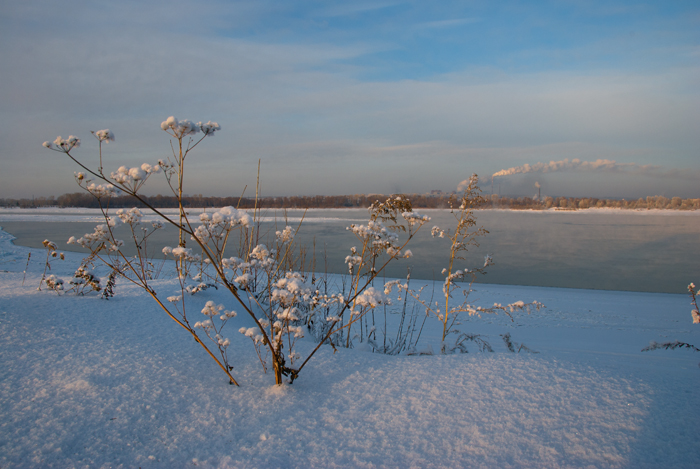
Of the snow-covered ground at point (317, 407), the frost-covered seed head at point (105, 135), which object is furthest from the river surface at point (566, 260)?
the frost-covered seed head at point (105, 135)

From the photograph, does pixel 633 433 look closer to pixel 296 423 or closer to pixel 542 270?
pixel 296 423

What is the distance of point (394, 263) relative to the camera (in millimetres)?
12258

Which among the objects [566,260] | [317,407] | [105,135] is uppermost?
[105,135]

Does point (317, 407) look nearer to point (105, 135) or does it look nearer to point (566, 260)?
point (105, 135)

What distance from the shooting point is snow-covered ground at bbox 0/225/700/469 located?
5.18 feet

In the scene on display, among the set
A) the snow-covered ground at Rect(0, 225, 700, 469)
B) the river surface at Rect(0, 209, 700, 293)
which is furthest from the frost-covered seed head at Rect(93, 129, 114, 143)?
the river surface at Rect(0, 209, 700, 293)

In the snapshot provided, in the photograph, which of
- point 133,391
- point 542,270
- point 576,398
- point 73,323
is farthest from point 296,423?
point 542,270

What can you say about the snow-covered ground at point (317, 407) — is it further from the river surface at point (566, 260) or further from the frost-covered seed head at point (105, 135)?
the river surface at point (566, 260)

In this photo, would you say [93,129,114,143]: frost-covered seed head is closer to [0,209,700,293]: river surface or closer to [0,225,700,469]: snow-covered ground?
[0,225,700,469]: snow-covered ground

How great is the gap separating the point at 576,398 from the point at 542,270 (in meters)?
10.4

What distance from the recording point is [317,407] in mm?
1953

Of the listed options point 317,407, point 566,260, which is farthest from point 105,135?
point 566,260

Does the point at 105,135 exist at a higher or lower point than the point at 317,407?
higher

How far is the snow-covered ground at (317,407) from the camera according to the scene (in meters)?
1.58
